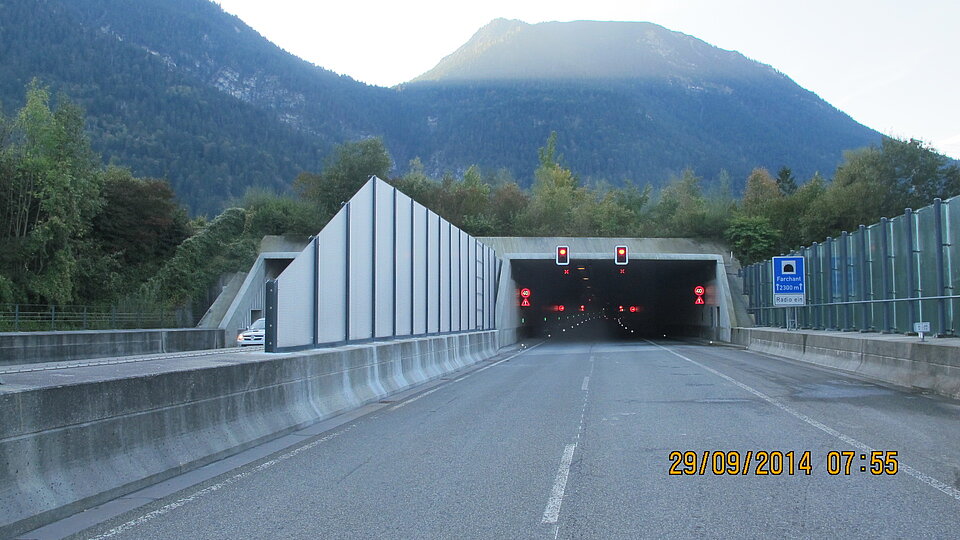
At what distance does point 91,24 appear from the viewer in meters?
168

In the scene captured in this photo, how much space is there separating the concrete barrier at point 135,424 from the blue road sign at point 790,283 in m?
21.8

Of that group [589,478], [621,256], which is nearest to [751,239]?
[621,256]

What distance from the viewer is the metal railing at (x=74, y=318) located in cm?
3155

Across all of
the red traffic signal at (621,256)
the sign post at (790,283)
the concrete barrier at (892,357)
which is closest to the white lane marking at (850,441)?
the concrete barrier at (892,357)

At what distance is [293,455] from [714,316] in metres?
40.7

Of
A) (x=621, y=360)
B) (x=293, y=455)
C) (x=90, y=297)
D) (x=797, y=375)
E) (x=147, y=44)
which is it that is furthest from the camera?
(x=147, y=44)

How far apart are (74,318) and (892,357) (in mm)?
32396

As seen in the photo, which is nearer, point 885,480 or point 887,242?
point 885,480

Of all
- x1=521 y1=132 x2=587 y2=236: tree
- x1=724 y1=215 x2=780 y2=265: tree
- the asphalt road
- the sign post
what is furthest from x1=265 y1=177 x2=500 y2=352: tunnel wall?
x1=521 y1=132 x2=587 y2=236: tree

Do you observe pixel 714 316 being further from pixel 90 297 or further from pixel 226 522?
pixel 226 522

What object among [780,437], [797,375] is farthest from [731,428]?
[797,375]

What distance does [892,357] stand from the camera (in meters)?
17.2

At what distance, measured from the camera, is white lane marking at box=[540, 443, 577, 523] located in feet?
21.7
